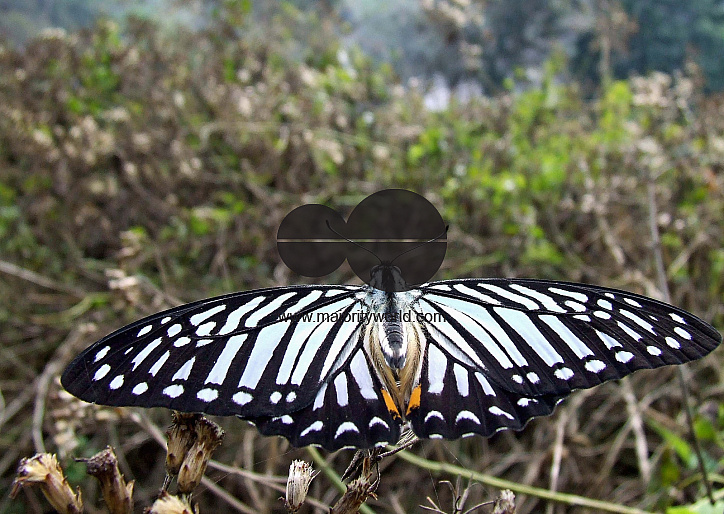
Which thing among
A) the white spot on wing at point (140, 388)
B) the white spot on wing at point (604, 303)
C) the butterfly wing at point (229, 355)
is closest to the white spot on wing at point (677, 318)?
the white spot on wing at point (604, 303)

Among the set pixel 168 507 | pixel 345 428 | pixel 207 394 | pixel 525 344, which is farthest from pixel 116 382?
pixel 525 344

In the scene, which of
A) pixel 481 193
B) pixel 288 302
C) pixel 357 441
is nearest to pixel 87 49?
pixel 481 193

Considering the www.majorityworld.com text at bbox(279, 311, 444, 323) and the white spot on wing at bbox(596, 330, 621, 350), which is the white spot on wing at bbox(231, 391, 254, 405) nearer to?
the www.majorityworld.com text at bbox(279, 311, 444, 323)

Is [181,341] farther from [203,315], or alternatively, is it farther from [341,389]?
[341,389]

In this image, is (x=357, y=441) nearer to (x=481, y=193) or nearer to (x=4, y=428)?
(x=481, y=193)

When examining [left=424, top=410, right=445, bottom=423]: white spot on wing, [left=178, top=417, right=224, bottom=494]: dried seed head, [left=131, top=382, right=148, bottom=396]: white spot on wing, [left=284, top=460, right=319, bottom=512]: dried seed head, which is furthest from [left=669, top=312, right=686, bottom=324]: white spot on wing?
[left=131, top=382, right=148, bottom=396]: white spot on wing
